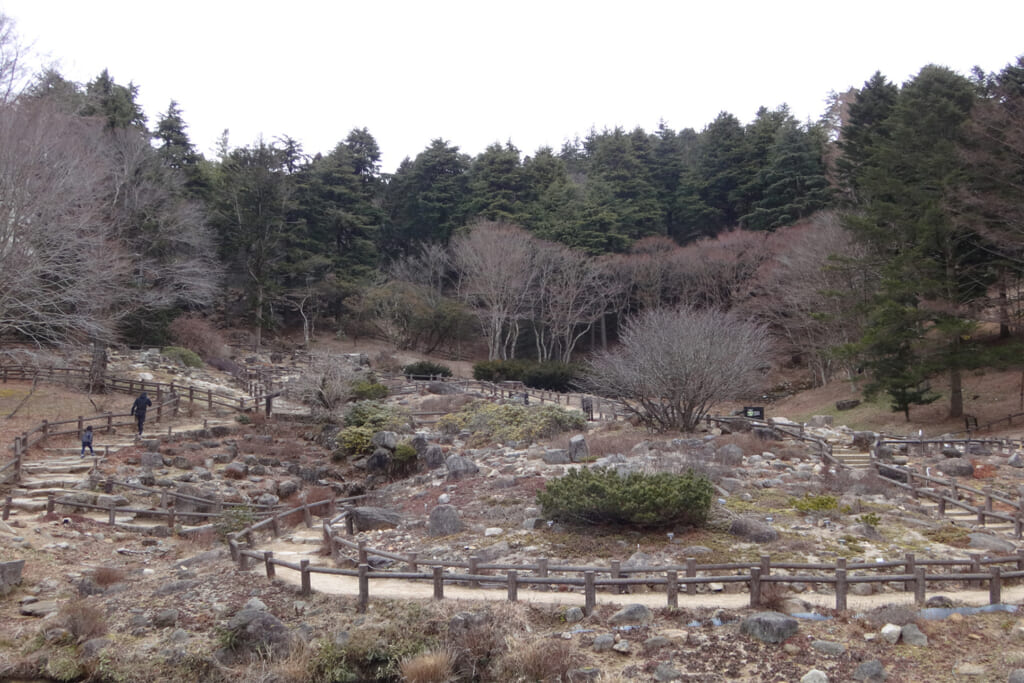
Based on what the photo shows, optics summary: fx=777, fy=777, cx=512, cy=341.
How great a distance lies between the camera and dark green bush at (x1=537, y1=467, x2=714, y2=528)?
12500mm

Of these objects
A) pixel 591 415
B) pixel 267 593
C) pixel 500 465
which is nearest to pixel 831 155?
pixel 591 415

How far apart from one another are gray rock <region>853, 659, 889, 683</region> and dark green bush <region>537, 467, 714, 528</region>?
4.45 meters

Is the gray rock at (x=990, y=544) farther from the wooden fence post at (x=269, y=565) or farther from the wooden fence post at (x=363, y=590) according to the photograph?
the wooden fence post at (x=269, y=565)

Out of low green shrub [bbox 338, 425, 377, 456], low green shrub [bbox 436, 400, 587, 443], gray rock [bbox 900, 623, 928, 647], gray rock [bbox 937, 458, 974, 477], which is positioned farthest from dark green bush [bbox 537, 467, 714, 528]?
low green shrub [bbox 338, 425, 377, 456]

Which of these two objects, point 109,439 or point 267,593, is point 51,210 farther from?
point 267,593

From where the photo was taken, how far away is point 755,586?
9.76 meters

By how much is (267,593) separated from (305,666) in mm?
2174

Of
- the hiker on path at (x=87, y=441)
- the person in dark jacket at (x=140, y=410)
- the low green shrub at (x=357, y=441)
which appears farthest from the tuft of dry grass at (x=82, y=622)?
the person in dark jacket at (x=140, y=410)

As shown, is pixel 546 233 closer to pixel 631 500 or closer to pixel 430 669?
pixel 631 500

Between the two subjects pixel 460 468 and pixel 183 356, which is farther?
pixel 183 356

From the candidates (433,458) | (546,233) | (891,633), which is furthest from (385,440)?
(546,233)

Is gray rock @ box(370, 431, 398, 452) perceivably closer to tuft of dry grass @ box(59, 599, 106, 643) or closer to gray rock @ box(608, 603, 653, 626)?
tuft of dry grass @ box(59, 599, 106, 643)

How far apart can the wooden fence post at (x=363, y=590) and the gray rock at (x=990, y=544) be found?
9241 mm

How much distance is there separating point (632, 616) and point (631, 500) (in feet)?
9.92
